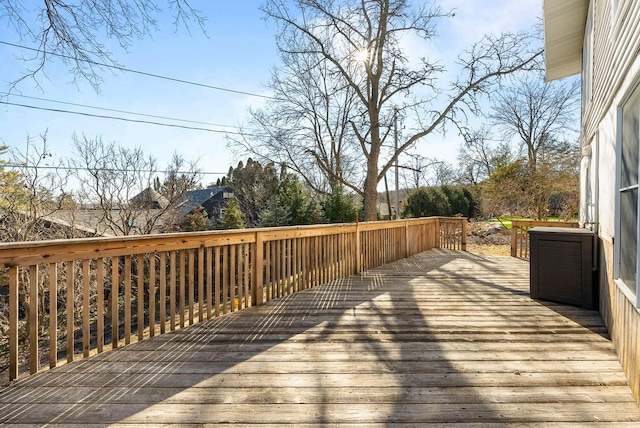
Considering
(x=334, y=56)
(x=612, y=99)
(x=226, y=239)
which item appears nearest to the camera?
(x=612, y=99)

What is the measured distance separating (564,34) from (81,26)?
7361 mm

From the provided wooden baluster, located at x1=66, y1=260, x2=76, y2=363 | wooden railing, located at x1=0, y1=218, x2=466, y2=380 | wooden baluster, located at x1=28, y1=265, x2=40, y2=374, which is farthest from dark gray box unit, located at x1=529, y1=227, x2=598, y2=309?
wooden baluster, located at x1=28, y1=265, x2=40, y2=374

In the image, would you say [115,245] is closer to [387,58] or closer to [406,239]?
[406,239]

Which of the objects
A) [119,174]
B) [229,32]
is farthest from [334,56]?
[119,174]

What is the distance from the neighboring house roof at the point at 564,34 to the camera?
18.1 feet

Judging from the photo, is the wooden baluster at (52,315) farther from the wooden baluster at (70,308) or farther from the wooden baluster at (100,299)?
the wooden baluster at (100,299)

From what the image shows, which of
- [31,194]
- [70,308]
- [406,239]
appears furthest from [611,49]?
[31,194]

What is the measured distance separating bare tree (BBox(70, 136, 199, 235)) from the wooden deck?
9.38 m

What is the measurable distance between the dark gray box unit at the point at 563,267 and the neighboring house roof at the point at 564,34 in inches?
→ 147

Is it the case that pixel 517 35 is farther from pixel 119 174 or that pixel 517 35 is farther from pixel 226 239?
pixel 119 174

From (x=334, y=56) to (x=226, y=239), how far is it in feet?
35.8

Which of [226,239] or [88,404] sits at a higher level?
[226,239]

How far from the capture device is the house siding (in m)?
2.29

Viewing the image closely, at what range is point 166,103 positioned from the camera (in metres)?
14.4
